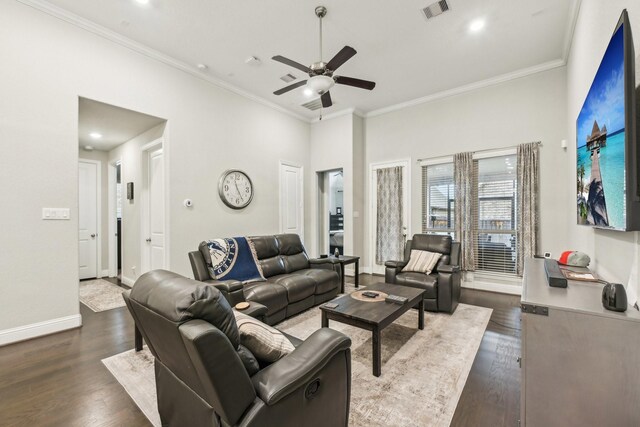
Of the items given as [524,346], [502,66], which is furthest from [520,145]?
[524,346]

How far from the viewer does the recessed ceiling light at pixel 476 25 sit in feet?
10.7

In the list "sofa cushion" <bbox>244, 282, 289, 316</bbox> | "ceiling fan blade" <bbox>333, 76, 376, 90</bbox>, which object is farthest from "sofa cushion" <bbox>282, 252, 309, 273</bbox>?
"ceiling fan blade" <bbox>333, 76, 376, 90</bbox>

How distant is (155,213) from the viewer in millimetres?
4449

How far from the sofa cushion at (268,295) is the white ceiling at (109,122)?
111 inches

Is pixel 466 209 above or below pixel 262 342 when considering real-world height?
above

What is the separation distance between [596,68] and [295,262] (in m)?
3.83

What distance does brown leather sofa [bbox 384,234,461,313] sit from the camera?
3520mm

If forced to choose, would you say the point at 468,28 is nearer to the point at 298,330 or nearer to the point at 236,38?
the point at 236,38

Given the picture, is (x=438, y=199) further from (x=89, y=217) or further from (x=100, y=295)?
(x=89, y=217)

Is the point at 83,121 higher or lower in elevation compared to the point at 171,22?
lower

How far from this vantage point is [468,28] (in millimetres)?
3387

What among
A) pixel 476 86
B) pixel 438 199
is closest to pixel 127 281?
pixel 438 199

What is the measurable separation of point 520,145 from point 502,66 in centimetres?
125

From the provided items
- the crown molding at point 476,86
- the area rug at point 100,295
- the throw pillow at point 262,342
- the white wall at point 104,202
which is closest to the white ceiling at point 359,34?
the crown molding at point 476,86
